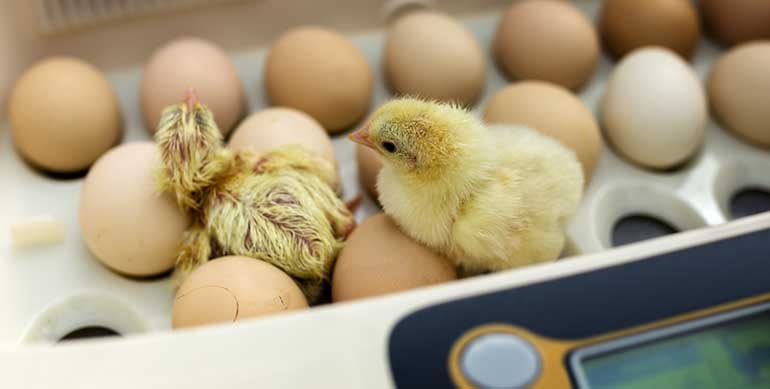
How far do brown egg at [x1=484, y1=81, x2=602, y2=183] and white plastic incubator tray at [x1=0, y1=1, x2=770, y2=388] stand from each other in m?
0.07

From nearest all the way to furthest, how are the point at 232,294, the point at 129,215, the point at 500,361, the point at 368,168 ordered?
the point at 500,361 < the point at 232,294 < the point at 129,215 < the point at 368,168

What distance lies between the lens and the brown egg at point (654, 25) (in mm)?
1092

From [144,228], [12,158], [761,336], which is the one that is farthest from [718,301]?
[12,158]

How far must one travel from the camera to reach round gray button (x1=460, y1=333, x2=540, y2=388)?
545mm

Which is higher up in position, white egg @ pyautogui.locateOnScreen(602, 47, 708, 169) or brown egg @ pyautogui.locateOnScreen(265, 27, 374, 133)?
brown egg @ pyautogui.locateOnScreen(265, 27, 374, 133)

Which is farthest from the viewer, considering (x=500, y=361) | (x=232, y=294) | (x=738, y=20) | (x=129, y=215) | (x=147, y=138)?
(x=738, y=20)

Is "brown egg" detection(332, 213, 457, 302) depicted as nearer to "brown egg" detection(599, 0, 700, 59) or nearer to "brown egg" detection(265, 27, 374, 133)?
"brown egg" detection(265, 27, 374, 133)

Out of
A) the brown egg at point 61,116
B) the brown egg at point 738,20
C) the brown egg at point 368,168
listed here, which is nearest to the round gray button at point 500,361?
the brown egg at point 368,168

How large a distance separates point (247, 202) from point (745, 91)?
69cm

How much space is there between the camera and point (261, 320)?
555 millimetres

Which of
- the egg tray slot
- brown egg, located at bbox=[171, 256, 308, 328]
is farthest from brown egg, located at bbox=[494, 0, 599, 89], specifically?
brown egg, located at bbox=[171, 256, 308, 328]

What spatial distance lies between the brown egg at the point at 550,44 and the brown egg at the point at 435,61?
6 centimetres

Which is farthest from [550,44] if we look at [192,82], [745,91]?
[192,82]

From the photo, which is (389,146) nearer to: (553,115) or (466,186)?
(466,186)
